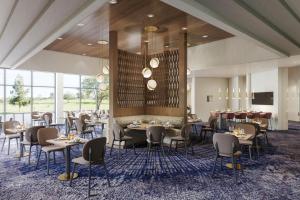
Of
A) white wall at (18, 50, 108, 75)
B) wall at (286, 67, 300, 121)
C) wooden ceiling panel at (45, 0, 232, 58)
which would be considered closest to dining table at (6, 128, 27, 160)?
wooden ceiling panel at (45, 0, 232, 58)

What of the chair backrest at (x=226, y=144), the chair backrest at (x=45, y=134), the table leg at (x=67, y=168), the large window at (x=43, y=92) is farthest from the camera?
the large window at (x=43, y=92)

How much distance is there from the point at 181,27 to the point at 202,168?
3992 millimetres

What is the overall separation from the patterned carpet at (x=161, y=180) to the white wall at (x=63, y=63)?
5.34 meters

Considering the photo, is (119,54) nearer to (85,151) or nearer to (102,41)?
(102,41)

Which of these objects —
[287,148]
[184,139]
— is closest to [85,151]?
[184,139]

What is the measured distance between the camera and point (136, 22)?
6.07 meters

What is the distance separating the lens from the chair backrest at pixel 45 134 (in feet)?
16.0

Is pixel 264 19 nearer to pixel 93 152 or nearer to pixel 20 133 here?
pixel 93 152

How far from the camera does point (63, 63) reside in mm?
10703

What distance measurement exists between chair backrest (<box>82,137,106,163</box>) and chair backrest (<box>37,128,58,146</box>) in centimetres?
181

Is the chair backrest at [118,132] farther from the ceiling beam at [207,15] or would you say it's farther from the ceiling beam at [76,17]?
the ceiling beam at [207,15]

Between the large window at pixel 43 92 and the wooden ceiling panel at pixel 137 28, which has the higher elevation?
the wooden ceiling panel at pixel 137 28

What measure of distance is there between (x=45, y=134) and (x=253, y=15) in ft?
16.2

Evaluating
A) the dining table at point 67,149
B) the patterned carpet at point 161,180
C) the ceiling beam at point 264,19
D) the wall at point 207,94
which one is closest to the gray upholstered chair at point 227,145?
the patterned carpet at point 161,180
